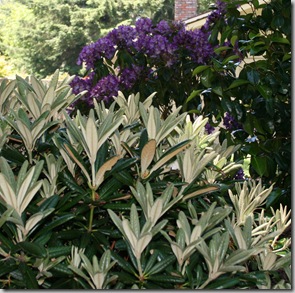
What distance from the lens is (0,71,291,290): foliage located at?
0.65 meters

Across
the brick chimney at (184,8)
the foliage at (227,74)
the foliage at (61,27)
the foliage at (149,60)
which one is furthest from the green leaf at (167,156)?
the foliage at (61,27)

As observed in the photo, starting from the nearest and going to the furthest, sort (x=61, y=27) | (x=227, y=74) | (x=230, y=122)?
(x=227, y=74) → (x=230, y=122) → (x=61, y=27)

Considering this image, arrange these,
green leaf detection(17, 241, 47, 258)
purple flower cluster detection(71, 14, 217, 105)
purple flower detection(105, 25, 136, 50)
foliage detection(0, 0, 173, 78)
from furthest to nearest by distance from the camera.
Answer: foliage detection(0, 0, 173, 78)
purple flower detection(105, 25, 136, 50)
purple flower cluster detection(71, 14, 217, 105)
green leaf detection(17, 241, 47, 258)

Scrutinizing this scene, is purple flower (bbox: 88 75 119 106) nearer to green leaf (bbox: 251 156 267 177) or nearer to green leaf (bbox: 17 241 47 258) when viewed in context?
green leaf (bbox: 251 156 267 177)

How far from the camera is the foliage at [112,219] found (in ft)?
2.13

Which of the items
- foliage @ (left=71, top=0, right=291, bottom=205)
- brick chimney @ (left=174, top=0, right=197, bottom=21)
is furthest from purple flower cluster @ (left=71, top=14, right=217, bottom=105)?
brick chimney @ (left=174, top=0, right=197, bottom=21)

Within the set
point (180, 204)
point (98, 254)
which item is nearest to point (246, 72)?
point (180, 204)

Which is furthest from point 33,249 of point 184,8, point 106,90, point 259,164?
point 184,8

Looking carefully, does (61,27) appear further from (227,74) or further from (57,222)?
(57,222)

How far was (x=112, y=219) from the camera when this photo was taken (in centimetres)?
65

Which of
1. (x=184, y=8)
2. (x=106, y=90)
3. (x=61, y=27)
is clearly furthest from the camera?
(x=61, y=27)

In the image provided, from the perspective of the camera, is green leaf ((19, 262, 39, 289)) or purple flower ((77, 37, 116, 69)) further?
purple flower ((77, 37, 116, 69))

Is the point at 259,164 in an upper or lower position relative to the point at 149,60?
lower

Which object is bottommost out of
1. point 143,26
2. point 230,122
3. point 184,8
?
point 184,8
